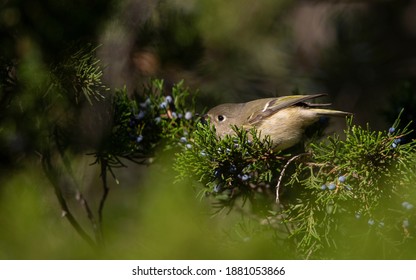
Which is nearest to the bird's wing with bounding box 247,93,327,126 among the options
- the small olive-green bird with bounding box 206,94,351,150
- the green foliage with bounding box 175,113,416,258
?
the small olive-green bird with bounding box 206,94,351,150

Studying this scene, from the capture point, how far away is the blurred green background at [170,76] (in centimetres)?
147

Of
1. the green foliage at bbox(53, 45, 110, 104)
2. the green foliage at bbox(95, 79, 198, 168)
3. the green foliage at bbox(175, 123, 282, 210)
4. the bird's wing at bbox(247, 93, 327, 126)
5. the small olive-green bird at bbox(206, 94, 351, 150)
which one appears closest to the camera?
the green foliage at bbox(175, 123, 282, 210)

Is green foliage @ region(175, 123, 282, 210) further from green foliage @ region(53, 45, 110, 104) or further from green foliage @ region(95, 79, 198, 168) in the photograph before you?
green foliage @ region(53, 45, 110, 104)

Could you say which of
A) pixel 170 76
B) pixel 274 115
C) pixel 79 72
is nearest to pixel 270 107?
pixel 274 115

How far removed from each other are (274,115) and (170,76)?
0.57 metres

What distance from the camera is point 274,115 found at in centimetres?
292

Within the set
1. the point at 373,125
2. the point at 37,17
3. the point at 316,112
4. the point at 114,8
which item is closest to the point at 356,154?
the point at 316,112

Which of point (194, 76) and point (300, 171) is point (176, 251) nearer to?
point (300, 171)

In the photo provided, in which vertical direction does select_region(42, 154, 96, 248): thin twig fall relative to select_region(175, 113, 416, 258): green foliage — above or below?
below

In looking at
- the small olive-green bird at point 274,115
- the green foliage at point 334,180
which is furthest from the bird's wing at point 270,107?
the green foliage at point 334,180

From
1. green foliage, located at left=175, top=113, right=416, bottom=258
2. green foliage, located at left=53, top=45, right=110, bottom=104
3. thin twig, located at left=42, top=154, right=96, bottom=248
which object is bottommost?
thin twig, located at left=42, top=154, right=96, bottom=248

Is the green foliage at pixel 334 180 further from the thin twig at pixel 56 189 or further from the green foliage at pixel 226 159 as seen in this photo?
the thin twig at pixel 56 189

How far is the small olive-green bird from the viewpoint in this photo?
276cm

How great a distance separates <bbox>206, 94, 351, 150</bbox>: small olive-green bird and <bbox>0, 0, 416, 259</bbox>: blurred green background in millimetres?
99
